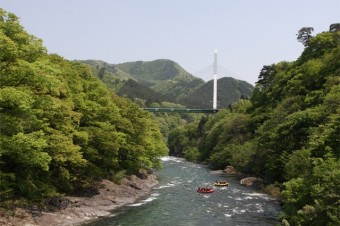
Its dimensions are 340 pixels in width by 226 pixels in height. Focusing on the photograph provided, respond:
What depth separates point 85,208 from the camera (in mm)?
35750

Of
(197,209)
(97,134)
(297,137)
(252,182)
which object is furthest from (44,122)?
(252,182)

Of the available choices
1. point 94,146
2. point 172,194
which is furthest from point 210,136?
point 94,146

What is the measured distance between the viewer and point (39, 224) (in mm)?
29047

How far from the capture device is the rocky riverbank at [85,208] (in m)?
28.6

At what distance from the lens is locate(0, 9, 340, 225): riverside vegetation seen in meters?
25.9

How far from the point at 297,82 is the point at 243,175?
1975 centimetres

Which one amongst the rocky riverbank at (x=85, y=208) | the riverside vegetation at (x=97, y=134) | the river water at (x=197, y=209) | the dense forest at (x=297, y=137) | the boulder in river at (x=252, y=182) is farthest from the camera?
the boulder in river at (x=252, y=182)

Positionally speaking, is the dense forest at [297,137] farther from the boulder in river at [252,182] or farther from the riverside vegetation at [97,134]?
the boulder in river at [252,182]

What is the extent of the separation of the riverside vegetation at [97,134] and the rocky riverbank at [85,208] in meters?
1.51

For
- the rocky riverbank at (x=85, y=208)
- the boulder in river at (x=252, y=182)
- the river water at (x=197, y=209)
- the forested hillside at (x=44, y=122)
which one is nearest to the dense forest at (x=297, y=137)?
the boulder in river at (x=252, y=182)

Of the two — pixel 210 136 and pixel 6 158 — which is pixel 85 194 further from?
pixel 210 136

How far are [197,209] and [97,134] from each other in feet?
44.6

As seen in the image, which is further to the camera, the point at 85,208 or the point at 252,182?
the point at 252,182

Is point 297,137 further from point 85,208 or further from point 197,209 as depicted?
point 85,208
